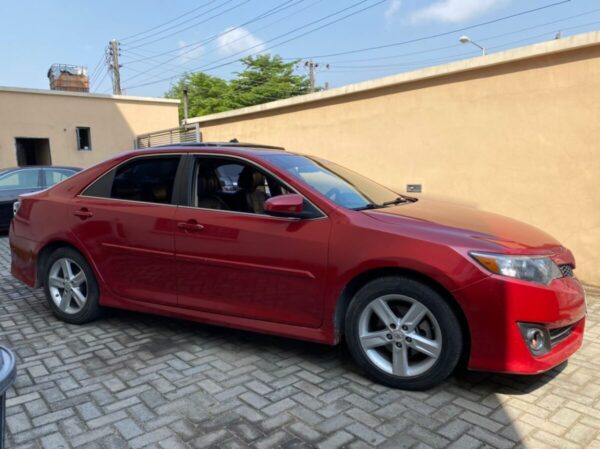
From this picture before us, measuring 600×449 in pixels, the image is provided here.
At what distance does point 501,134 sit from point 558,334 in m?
3.64

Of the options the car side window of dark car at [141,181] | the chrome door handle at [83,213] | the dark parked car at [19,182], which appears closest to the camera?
the car side window of dark car at [141,181]

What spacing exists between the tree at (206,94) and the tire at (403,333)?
3724 centimetres

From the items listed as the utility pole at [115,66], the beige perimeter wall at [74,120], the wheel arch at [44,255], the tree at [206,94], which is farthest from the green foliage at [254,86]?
the wheel arch at [44,255]

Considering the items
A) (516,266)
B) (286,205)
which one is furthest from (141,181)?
(516,266)

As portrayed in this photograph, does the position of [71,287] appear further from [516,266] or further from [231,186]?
[516,266]

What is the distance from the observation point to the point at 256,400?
298 centimetres

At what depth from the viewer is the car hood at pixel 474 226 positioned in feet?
9.75

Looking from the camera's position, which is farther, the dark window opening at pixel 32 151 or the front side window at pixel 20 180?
the dark window opening at pixel 32 151

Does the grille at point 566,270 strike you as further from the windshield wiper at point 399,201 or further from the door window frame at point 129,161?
the door window frame at point 129,161

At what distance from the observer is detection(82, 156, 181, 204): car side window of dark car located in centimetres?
393

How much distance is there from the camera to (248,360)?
11.7 feet

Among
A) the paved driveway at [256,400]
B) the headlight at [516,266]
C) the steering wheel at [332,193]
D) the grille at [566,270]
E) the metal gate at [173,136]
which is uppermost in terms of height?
the metal gate at [173,136]

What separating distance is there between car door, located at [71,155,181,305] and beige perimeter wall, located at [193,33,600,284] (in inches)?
160

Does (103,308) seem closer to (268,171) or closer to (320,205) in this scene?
(268,171)
